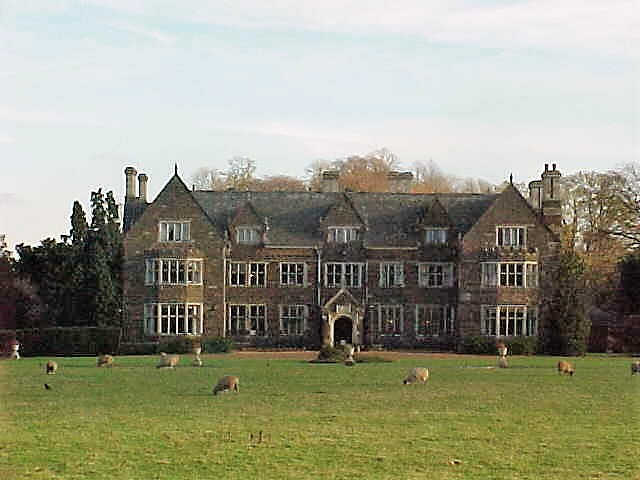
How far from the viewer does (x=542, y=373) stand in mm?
35969

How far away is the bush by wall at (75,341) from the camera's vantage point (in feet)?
175

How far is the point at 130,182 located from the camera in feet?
194

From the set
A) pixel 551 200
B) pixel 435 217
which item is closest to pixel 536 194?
pixel 551 200

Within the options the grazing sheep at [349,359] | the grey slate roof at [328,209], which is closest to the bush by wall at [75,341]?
the grey slate roof at [328,209]

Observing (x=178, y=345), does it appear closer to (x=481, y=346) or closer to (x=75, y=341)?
(x=75, y=341)

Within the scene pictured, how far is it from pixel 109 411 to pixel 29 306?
4108 cm

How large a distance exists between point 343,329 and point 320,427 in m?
36.4

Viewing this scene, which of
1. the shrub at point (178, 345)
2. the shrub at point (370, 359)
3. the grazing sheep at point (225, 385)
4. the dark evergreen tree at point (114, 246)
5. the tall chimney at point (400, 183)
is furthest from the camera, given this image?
the tall chimney at point (400, 183)

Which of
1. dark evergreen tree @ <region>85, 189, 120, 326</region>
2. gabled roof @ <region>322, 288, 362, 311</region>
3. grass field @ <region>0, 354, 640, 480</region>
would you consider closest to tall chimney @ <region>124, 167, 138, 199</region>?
dark evergreen tree @ <region>85, 189, 120, 326</region>

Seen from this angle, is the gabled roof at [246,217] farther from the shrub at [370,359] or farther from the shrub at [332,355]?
the shrub at [370,359]

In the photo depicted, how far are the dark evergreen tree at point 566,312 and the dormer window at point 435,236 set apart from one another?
5794 millimetres

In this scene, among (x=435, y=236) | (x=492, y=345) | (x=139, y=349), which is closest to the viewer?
(x=492, y=345)

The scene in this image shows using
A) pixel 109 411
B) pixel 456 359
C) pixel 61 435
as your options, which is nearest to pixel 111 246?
pixel 456 359

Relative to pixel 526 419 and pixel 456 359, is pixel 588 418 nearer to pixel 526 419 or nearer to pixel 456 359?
pixel 526 419
